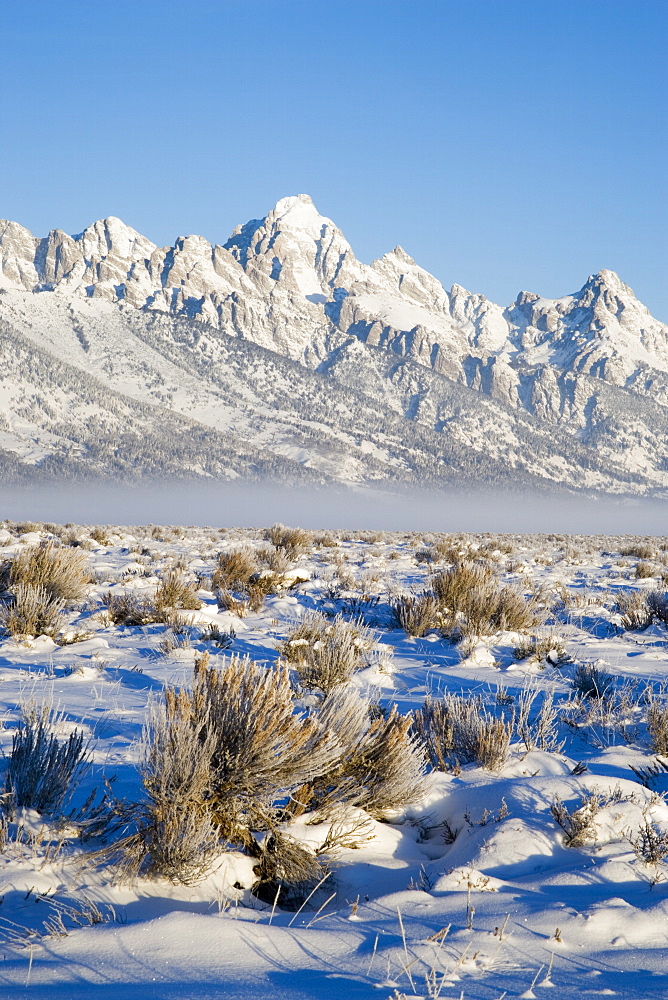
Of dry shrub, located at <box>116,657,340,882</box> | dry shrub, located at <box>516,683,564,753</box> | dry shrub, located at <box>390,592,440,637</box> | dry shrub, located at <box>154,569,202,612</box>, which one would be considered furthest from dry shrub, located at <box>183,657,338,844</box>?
dry shrub, located at <box>154,569,202,612</box>

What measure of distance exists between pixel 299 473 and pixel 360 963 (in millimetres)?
129329

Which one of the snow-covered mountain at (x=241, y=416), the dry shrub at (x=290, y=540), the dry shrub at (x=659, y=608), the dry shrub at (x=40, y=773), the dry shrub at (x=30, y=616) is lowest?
the dry shrub at (x=30, y=616)

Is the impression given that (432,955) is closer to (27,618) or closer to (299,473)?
(27,618)

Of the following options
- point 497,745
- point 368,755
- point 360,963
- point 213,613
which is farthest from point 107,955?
point 213,613

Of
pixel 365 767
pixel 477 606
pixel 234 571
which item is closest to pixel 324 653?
pixel 365 767

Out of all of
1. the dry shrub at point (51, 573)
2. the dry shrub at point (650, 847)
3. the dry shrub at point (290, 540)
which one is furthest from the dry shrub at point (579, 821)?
the dry shrub at point (290, 540)

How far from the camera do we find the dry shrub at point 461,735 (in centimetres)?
347

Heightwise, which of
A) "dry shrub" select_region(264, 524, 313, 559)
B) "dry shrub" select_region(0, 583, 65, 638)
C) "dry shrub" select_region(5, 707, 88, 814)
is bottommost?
"dry shrub" select_region(0, 583, 65, 638)

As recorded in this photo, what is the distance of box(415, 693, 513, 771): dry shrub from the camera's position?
3.47 meters

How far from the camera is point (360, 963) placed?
1766 millimetres

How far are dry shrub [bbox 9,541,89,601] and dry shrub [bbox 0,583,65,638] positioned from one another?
776 mm

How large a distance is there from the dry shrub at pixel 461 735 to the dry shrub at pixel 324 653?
0.80m

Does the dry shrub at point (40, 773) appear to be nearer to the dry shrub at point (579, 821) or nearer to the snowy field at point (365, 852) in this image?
the snowy field at point (365, 852)

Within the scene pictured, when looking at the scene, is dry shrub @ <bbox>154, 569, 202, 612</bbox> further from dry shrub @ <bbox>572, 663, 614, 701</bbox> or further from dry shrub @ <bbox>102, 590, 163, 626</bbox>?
dry shrub @ <bbox>572, 663, 614, 701</bbox>
